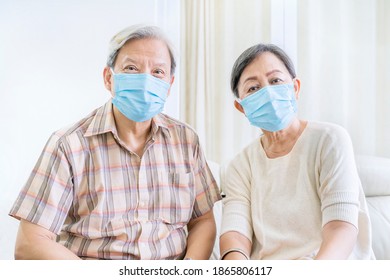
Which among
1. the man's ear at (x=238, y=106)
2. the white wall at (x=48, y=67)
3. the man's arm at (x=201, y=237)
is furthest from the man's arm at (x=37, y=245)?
the man's ear at (x=238, y=106)

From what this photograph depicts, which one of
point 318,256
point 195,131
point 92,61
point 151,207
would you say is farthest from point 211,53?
point 318,256

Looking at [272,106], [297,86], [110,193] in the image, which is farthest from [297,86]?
[110,193]

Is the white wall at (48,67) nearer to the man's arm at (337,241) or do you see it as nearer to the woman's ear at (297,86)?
Result: the woman's ear at (297,86)

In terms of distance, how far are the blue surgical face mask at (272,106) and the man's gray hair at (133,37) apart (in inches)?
9.1

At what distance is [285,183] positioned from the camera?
1.09 meters

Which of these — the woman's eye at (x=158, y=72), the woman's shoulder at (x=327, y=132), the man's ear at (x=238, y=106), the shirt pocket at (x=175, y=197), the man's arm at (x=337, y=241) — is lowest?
the man's arm at (x=337, y=241)

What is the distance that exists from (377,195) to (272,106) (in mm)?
490

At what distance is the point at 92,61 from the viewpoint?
Result: 3.90ft

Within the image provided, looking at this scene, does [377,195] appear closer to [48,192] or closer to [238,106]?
[238,106]

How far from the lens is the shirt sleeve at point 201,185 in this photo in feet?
3.84

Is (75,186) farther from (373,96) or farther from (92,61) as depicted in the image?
(373,96)

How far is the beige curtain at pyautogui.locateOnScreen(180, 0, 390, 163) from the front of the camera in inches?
46.5

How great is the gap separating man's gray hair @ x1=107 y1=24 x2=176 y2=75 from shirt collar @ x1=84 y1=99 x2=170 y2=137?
0.39ft

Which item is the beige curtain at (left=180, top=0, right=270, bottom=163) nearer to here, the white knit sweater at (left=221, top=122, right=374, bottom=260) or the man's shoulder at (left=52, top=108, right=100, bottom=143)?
the white knit sweater at (left=221, top=122, right=374, bottom=260)
